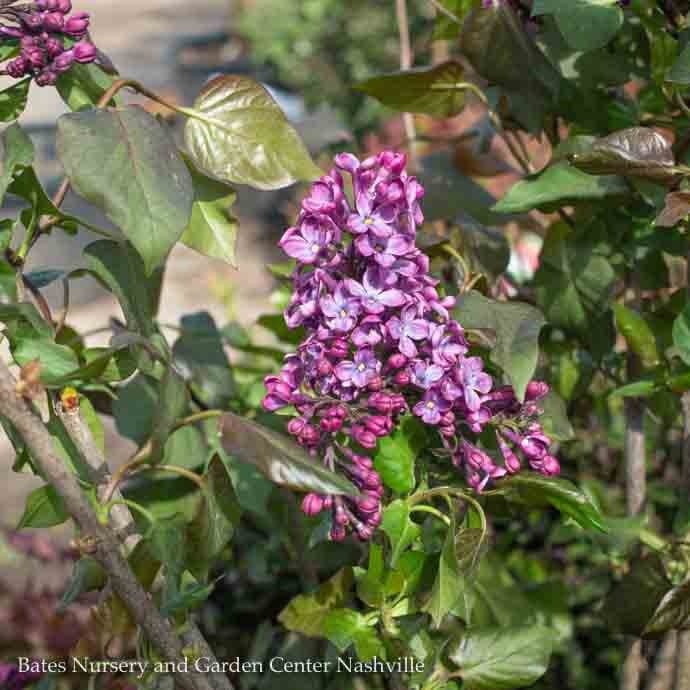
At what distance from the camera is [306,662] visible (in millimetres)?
1334

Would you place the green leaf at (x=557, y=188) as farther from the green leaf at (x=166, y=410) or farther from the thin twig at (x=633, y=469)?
the green leaf at (x=166, y=410)

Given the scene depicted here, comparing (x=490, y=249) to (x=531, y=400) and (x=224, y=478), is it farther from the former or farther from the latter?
(x=224, y=478)

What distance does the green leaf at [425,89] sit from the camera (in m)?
1.15

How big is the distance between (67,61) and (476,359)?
1.26 feet

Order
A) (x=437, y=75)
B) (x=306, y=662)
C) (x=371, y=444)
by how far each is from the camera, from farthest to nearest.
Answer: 1. (x=306, y=662)
2. (x=437, y=75)
3. (x=371, y=444)

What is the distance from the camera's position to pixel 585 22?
99cm

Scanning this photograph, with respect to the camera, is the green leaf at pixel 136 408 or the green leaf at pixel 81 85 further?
the green leaf at pixel 136 408

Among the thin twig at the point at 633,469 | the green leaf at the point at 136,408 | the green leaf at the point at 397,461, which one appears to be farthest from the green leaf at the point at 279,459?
the thin twig at the point at 633,469

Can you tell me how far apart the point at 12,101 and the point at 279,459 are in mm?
414

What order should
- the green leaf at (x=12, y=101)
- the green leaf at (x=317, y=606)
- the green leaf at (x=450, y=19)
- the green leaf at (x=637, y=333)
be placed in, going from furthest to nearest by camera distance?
the green leaf at (x=450, y=19) → the green leaf at (x=637, y=333) → the green leaf at (x=317, y=606) → the green leaf at (x=12, y=101)

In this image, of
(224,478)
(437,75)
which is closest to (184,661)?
(224,478)

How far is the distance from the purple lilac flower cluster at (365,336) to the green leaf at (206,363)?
1.62ft

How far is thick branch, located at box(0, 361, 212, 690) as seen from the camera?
2.52 feet

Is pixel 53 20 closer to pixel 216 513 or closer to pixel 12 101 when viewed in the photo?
pixel 12 101
